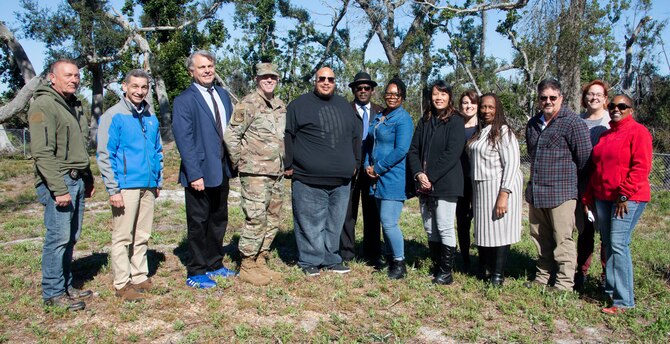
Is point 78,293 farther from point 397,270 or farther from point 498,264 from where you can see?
point 498,264

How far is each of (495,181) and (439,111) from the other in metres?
0.80

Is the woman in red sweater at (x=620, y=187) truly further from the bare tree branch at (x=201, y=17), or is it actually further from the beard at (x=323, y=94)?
the bare tree branch at (x=201, y=17)

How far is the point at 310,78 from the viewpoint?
90.2 ft

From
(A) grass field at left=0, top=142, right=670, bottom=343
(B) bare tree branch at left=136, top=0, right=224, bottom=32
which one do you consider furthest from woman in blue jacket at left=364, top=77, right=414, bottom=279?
(B) bare tree branch at left=136, top=0, right=224, bottom=32

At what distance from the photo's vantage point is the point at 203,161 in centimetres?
435

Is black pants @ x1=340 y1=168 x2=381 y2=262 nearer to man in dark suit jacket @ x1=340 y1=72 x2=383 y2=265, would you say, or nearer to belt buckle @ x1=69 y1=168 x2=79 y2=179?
man in dark suit jacket @ x1=340 y1=72 x2=383 y2=265

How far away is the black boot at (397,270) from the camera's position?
4.82 m

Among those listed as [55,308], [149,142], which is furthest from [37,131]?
[55,308]

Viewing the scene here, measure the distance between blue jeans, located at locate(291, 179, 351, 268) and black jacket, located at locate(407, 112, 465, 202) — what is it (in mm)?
851

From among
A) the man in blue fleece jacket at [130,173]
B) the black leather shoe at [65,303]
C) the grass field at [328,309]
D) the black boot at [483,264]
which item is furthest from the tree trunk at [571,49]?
the black leather shoe at [65,303]

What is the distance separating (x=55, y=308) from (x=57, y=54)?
18292 mm

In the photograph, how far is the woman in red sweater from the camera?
3760 mm

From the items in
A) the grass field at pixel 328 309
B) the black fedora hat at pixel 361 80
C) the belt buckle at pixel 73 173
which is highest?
the black fedora hat at pixel 361 80

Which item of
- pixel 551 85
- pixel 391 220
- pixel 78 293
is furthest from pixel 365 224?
pixel 78 293
